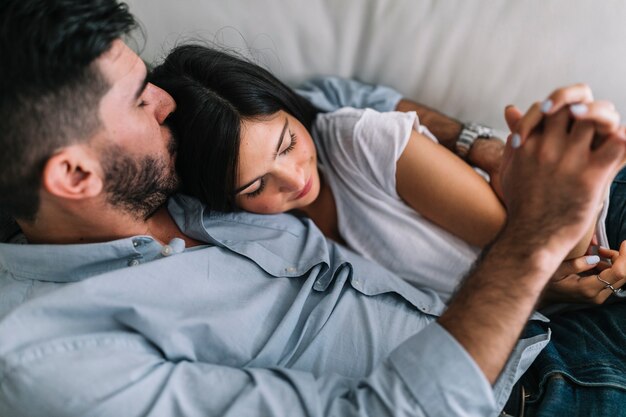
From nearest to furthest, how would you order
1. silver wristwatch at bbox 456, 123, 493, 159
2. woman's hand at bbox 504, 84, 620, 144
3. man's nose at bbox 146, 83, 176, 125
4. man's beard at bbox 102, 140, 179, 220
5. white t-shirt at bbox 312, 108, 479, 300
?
woman's hand at bbox 504, 84, 620, 144 → man's beard at bbox 102, 140, 179, 220 → man's nose at bbox 146, 83, 176, 125 → white t-shirt at bbox 312, 108, 479, 300 → silver wristwatch at bbox 456, 123, 493, 159

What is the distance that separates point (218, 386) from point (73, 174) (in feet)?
1.28

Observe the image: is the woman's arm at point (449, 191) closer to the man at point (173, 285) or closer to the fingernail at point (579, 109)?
the man at point (173, 285)

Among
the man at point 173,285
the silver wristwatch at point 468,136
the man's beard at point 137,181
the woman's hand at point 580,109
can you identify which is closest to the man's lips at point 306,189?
the man at point 173,285

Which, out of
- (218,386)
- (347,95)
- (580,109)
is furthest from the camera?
(347,95)

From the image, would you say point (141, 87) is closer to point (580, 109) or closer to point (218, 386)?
point (218, 386)

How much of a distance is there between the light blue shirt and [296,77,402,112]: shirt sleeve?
318mm

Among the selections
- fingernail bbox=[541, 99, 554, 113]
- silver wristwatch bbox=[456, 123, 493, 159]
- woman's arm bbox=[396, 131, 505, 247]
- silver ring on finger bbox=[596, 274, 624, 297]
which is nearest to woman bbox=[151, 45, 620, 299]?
woman's arm bbox=[396, 131, 505, 247]

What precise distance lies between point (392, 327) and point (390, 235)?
214 millimetres

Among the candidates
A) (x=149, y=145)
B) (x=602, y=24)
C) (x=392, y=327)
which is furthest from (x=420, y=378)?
(x=602, y=24)

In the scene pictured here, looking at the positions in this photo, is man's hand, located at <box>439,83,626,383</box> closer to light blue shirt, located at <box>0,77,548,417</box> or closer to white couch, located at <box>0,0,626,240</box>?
light blue shirt, located at <box>0,77,548,417</box>

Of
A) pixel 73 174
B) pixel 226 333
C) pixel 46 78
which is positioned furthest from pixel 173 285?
pixel 46 78

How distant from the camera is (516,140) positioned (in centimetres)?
73

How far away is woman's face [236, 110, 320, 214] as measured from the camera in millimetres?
962

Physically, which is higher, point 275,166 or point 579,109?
point 579,109
